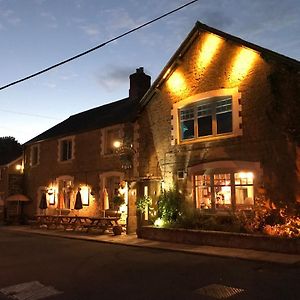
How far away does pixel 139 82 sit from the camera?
842 inches

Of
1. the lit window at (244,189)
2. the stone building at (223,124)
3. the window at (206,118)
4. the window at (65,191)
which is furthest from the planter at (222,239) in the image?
the window at (65,191)

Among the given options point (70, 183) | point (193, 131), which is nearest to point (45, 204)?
point (70, 183)

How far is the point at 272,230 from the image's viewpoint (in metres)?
11.6

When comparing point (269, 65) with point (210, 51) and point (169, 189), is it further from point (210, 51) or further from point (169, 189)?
point (169, 189)

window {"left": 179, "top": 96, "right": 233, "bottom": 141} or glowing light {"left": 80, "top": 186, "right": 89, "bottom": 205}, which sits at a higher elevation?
window {"left": 179, "top": 96, "right": 233, "bottom": 141}

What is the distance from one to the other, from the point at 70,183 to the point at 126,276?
13.8 meters

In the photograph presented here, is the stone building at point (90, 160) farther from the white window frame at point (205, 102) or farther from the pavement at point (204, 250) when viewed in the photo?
the white window frame at point (205, 102)

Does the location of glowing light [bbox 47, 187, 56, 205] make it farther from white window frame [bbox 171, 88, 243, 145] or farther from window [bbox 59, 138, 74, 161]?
white window frame [bbox 171, 88, 243, 145]

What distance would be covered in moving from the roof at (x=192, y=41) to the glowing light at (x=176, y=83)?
36 cm

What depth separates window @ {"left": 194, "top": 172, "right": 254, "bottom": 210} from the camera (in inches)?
522

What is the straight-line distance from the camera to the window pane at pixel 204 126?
14.5m

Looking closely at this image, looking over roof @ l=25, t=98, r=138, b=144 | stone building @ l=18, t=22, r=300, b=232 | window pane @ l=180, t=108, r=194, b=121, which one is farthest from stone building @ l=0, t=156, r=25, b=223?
window pane @ l=180, t=108, r=194, b=121

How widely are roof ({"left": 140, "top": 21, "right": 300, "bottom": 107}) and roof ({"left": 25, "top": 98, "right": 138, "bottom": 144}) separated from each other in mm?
2002

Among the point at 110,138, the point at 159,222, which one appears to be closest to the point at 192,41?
the point at 110,138
